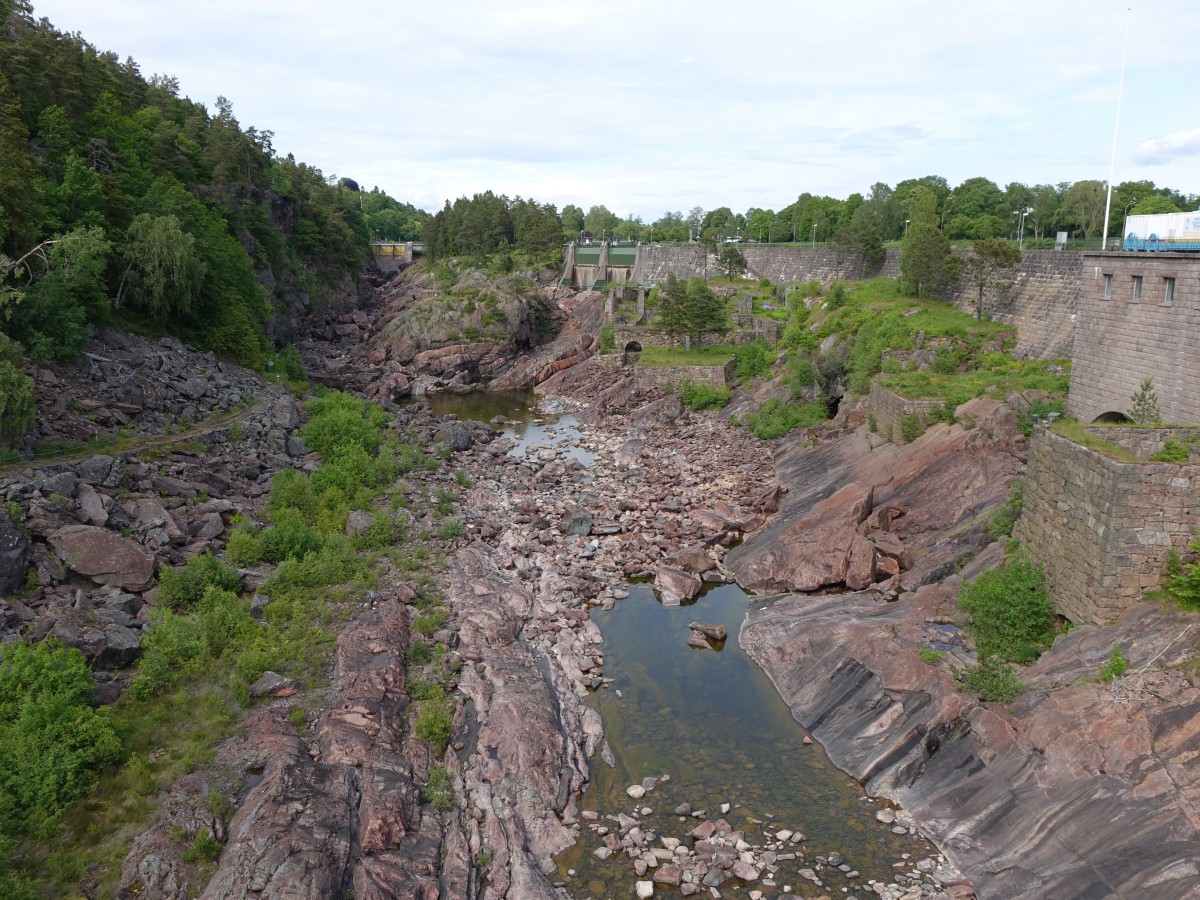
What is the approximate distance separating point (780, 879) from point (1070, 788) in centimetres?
538

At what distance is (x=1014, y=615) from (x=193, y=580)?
2063 centimetres

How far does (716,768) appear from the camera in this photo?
59.9ft

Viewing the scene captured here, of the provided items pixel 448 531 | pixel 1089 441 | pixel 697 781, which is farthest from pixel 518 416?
pixel 1089 441

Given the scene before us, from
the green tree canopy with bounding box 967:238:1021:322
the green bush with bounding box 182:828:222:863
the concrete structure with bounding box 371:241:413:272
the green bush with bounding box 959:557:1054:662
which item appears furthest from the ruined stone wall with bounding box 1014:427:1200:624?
the concrete structure with bounding box 371:241:413:272

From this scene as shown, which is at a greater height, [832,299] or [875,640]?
[832,299]

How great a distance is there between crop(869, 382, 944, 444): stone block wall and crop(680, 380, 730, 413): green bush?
17345mm

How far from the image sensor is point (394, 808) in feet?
50.2

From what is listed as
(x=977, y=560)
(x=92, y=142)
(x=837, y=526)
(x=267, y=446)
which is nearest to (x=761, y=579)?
(x=837, y=526)

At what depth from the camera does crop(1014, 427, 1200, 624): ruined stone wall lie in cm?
1591

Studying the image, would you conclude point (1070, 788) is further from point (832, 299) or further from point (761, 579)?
point (832, 299)

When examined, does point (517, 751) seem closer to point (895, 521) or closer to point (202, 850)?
point (202, 850)

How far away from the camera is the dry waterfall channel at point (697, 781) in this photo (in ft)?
49.5

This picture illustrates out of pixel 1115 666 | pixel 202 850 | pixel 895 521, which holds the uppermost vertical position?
pixel 1115 666

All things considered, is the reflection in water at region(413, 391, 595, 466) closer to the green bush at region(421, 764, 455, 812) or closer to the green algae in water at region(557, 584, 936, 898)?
the green algae in water at region(557, 584, 936, 898)
